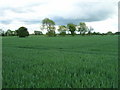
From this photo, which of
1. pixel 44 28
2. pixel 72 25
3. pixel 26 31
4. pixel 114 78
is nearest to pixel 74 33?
pixel 72 25

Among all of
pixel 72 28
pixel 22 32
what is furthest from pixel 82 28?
pixel 22 32

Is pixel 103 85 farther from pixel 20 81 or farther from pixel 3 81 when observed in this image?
pixel 3 81

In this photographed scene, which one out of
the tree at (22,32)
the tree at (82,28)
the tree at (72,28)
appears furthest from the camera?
the tree at (82,28)

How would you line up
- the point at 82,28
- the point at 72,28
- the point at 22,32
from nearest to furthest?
the point at 22,32, the point at 72,28, the point at 82,28

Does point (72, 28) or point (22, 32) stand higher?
point (72, 28)

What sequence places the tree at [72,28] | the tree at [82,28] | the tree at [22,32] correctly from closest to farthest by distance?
the tree at [22,32], the tree at [72,28], the tree at [82,28]

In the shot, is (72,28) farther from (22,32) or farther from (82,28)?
(22,32)

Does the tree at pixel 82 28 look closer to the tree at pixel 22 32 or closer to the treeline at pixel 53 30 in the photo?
the treeline at pixel 53 30

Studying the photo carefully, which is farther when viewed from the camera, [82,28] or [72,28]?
[82,28]

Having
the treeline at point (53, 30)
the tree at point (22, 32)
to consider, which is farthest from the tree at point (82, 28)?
the tree at point (22, 32)

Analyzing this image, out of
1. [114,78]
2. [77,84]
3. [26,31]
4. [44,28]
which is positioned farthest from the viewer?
[44,28]

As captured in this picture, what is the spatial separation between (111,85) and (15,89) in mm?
2206

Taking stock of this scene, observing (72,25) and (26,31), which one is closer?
(26,31)

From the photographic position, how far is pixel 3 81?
3998mm
